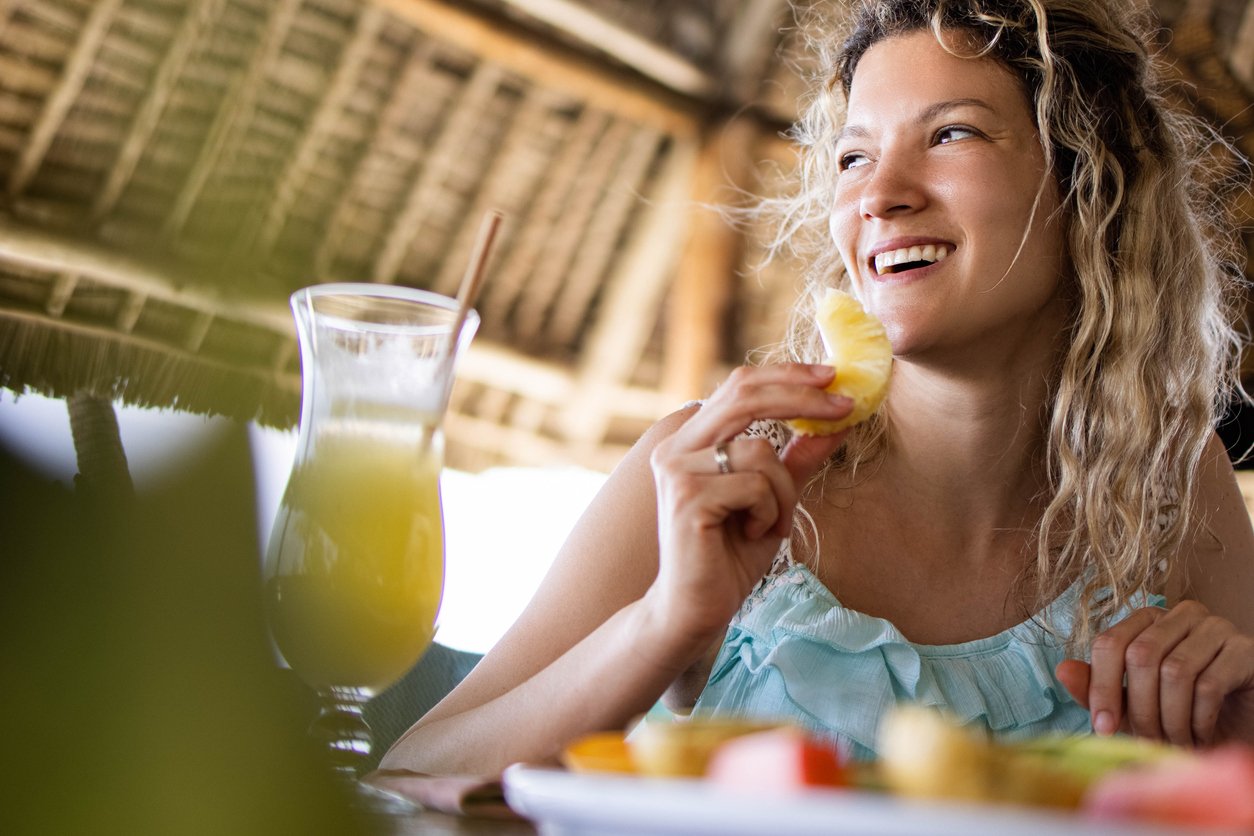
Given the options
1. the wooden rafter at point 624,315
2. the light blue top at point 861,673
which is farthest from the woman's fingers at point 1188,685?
the wooden rafter at point 624,315

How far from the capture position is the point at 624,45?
4.78 meters

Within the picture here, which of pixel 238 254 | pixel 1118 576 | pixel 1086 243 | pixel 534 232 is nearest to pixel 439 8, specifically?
pixel 534 232

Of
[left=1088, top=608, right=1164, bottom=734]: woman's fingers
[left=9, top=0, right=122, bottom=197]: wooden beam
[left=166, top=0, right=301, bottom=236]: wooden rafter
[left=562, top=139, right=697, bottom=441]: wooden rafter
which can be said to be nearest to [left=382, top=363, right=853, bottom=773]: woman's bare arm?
[left=1088, top=608, right=1164, bottom=734]: woman's fingers

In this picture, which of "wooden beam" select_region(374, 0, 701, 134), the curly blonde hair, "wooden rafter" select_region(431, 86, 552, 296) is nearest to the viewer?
the curly blonde hair

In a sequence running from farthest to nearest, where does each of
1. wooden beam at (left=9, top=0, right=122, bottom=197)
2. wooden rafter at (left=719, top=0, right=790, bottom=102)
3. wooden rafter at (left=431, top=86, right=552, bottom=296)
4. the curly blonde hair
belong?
wooden rafter at (left=719, top=0, right=790, bottom=102)
wooden rafter at (left=431, top=86, right=552, bottom=296)
wooden beam at (left=9, top=0, right=122, bottom=197)
the curly blonde hair

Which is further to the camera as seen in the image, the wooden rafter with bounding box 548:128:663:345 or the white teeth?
the wooden rafter with bounding box 548:128:663:345

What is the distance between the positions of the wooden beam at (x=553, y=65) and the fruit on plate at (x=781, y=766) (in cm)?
412

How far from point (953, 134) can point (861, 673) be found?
0.71m

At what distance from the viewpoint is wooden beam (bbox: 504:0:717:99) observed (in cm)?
457

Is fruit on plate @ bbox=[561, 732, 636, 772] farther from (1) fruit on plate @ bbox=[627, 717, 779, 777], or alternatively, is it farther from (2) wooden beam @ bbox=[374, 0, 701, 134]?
(2) wooden beam @ bbox=[374, 0, 701, 134]

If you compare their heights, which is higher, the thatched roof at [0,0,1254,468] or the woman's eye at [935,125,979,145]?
the thatched roof at [0,0,1254,468]

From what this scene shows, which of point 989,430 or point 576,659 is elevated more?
point 989,430

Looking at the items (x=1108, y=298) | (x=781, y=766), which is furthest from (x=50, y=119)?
(x=781, y=766)

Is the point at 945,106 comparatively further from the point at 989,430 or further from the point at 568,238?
the point at 568,238
